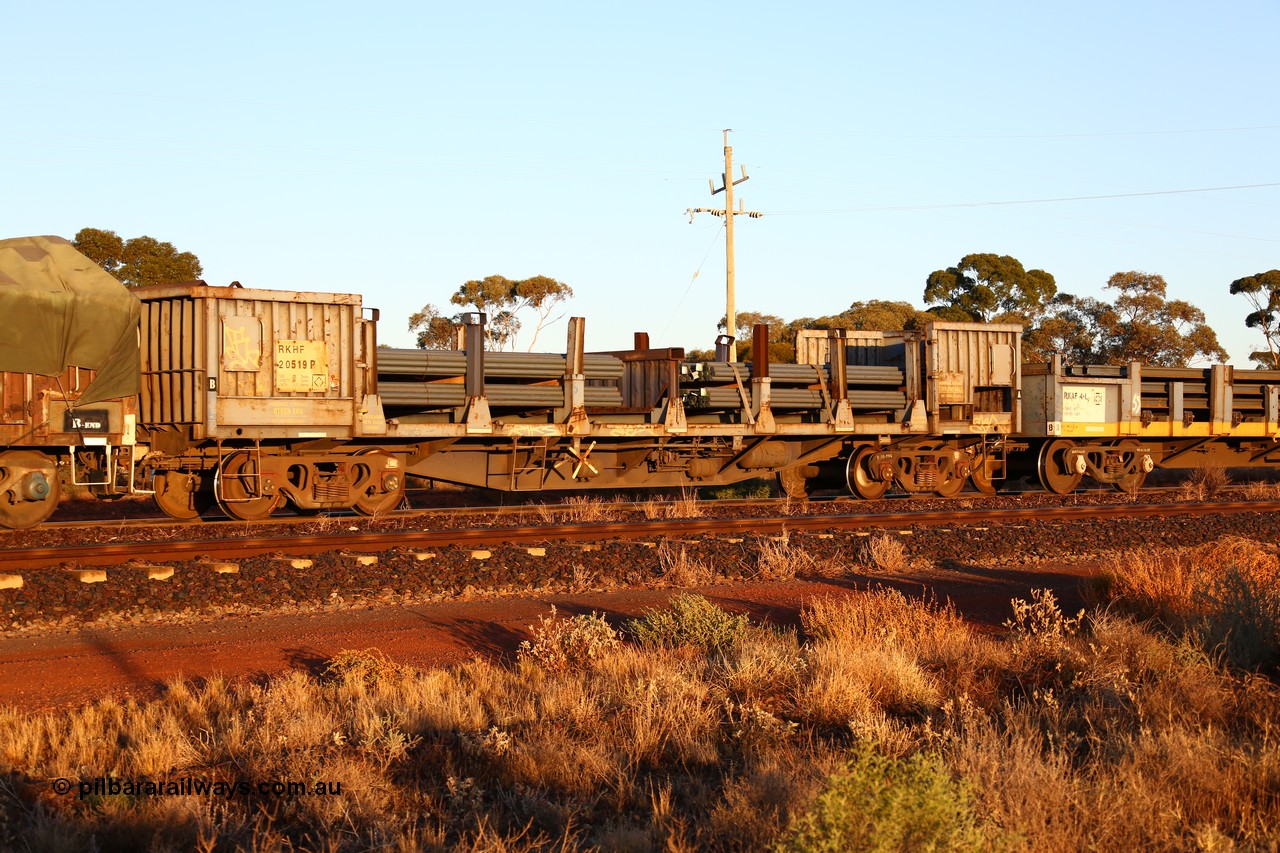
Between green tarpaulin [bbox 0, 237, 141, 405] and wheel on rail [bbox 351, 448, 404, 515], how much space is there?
3136 millimetres

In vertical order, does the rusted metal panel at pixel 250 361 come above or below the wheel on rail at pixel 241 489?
above

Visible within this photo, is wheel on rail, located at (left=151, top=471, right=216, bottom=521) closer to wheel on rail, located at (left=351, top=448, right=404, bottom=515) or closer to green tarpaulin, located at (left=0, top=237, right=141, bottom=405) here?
green tarpaulin, located at (left=0, top=237, right=141, bottom=405)

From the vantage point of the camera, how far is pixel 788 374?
63.3 ft

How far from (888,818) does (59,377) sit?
12607mm

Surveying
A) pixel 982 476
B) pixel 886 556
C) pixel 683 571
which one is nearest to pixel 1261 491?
pixel 982 476

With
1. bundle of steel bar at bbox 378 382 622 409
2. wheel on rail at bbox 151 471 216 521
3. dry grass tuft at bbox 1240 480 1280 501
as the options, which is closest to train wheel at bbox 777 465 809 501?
bundle of steel bar at bbox 378 382 622 409

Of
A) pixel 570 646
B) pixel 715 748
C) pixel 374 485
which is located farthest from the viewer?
pixel 374 485

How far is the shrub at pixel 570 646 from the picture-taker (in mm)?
7422

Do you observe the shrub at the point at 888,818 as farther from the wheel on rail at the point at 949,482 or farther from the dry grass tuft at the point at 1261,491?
the dry grass tuft at the point at 1261,491

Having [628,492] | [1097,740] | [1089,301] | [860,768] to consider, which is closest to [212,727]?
[860,768]

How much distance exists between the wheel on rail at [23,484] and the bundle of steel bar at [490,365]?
14.4ft

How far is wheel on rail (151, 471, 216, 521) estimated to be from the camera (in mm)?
15273

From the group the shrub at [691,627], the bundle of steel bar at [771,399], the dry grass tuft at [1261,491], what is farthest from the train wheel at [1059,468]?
the shrub at [691,627]

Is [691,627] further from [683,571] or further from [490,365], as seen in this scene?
[490,365]
